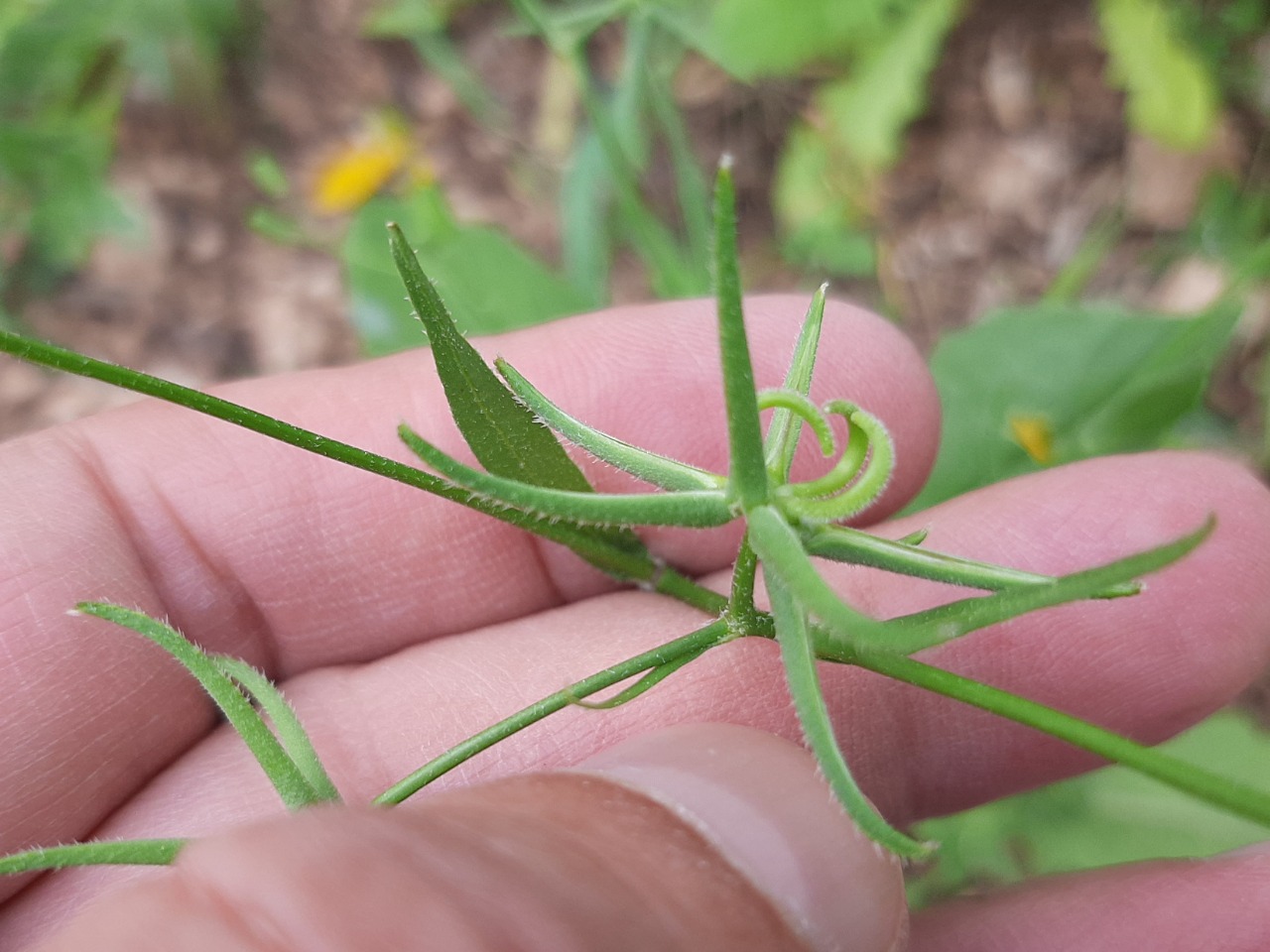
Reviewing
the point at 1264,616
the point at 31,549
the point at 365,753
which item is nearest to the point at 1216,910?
the point at 1264,616

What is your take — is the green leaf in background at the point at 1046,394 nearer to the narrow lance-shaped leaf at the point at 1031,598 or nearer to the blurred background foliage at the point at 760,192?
the blurred background foliage at the point at 760,192

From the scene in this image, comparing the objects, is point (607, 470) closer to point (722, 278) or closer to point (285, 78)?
point (722, 278)

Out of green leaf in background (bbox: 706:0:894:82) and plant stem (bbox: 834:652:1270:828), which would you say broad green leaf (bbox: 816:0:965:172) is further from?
plant stem (bbox: 834:652:1270:828)

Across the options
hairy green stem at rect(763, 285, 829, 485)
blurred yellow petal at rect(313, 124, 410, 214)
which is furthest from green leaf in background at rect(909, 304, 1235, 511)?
blurred yellow petal at rect(313, 124, 410, 214)

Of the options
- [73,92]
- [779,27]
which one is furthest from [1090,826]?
[73,92]

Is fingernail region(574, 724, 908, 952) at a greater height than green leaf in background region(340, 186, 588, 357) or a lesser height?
lesser

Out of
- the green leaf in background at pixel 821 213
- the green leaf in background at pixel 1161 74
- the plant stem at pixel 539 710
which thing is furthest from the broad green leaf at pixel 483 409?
the green leaf in background at pixel 1161 74
